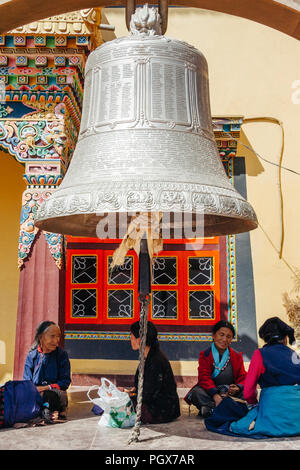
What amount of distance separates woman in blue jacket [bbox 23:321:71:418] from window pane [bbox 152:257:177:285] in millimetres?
1909

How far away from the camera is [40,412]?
379cm

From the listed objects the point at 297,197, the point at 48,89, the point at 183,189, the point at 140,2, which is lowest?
the point at 183,189

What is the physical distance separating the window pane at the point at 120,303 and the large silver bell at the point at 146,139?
327cm

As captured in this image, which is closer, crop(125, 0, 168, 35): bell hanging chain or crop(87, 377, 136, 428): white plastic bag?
crop(125, 0, 168, 35): bell hanging chain

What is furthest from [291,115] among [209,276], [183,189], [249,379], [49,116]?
[183,189]

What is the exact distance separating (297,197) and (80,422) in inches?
144

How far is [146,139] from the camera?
91.4 inches

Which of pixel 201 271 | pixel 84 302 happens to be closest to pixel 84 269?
pixel 84 302

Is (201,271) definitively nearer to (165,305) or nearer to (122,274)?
(165,305)

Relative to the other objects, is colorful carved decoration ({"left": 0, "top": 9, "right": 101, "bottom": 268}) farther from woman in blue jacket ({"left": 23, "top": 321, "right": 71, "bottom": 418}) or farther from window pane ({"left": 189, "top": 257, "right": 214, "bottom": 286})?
window pane ({"left": 189, "top": 257, "right": 214, "bottom": 286})

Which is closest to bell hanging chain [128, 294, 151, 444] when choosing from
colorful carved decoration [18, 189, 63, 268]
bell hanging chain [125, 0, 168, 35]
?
bell hanging chain [125, 0, 168, 35]

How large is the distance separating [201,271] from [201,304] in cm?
40

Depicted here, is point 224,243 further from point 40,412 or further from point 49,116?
point 40,412

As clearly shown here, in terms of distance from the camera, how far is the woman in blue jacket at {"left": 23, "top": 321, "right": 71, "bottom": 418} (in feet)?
13.1
